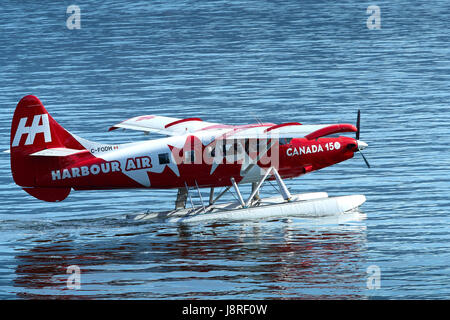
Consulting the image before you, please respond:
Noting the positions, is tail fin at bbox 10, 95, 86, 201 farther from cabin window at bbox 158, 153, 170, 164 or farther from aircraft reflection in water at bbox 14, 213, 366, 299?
cabin window at bbox 158, 153, 170, 164

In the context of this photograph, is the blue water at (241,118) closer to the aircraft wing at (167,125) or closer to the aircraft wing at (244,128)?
the aircraft wing at (244,128)

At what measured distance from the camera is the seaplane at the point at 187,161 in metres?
24.8

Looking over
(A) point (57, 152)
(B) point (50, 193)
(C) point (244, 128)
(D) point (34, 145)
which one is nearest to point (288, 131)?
(C) point (244, 128)

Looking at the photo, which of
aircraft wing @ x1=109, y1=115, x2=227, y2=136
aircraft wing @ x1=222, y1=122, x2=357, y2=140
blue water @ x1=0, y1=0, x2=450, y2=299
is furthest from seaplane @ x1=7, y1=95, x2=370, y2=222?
blue water @ x1=0, y1=0, x2=450, y2=299

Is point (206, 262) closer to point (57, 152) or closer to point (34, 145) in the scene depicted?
point (57, 152)

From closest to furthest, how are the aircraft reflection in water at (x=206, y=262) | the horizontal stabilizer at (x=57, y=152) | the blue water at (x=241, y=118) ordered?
the aircraft reflection in water at (x=206, y=262)
the blue water at (x=241, y=118)
the horizontal stabilizer at (x=57, y=152)

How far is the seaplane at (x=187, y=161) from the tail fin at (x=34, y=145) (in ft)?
0.09

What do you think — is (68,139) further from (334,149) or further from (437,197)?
(437,197)

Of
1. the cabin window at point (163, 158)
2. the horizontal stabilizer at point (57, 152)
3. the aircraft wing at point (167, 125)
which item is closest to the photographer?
the horizontal stabilizer at point (57, 152)

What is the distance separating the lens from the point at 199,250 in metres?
22.7

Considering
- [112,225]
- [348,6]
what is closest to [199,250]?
[112,225]

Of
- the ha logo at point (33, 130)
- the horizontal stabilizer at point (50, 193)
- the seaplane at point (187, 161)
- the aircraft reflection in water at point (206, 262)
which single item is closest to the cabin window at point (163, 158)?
the seaplane at point (187, 161)

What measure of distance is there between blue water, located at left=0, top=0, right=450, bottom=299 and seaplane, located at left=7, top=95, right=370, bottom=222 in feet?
2.79

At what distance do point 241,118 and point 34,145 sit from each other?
1939cm
